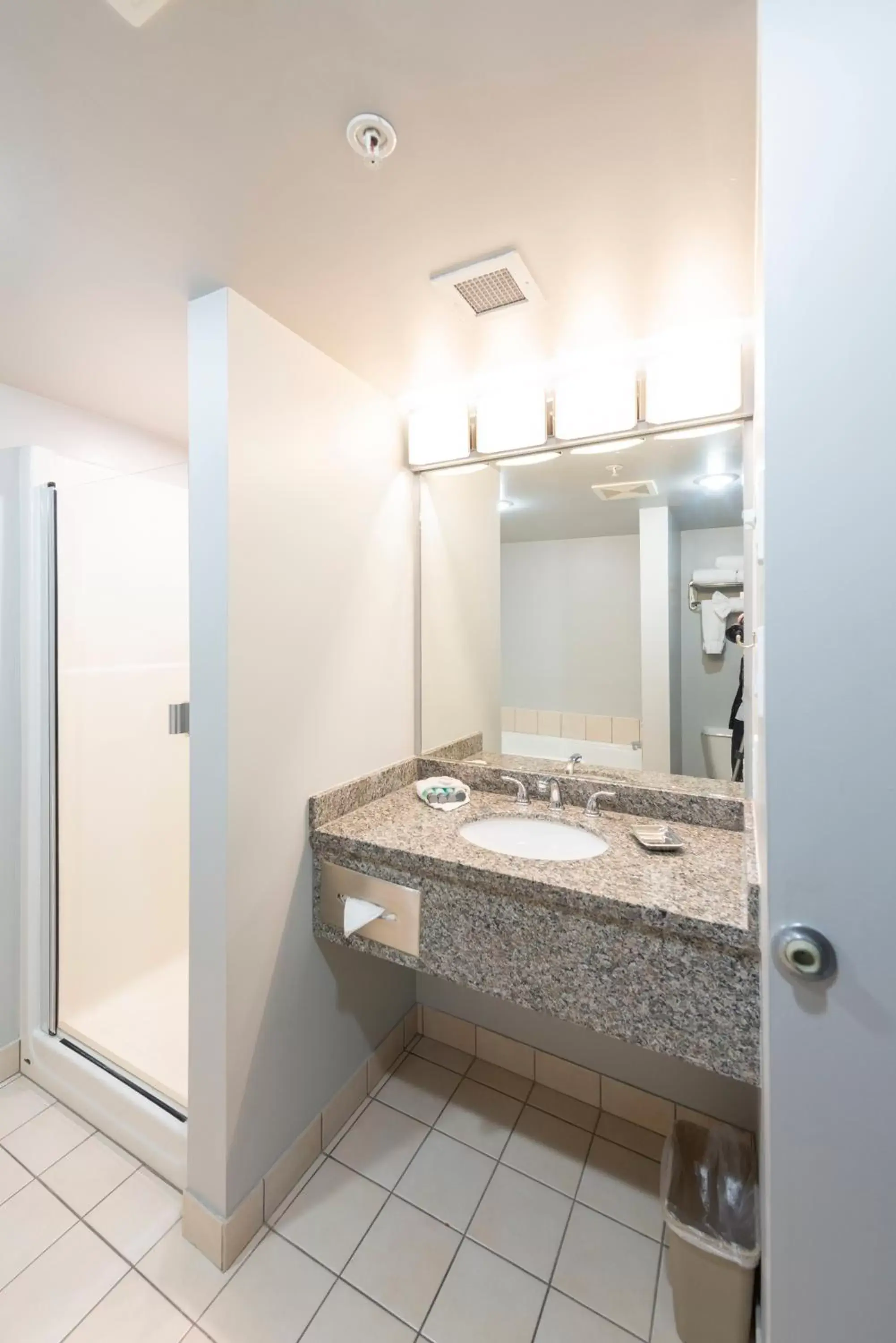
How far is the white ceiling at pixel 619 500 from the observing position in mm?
1566

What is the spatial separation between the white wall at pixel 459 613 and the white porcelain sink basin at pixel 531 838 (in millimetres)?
377

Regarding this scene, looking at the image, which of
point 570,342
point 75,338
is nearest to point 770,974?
point 570,342

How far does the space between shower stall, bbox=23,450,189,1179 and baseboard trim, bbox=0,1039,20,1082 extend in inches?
1.3

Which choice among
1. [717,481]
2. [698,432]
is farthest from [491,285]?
[717,481]

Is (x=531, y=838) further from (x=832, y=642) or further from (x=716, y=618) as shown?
(x=832, y=642)

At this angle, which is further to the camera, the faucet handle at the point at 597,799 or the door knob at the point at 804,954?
the faucet handle at the point at 597,799

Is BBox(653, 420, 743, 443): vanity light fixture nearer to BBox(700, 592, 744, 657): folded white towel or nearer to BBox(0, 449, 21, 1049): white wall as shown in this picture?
BBox(700, 592, 744, 657): folded white towel

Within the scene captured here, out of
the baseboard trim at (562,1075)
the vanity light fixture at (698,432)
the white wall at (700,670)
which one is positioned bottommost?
the baseboard trim at (562,1075)

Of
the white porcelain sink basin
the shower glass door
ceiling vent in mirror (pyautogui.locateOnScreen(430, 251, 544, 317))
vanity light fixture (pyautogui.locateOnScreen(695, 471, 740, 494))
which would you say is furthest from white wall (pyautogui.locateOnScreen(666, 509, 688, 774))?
the shower glass door

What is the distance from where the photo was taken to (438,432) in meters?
1.87

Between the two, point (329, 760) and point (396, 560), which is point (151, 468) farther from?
point (329, 760)

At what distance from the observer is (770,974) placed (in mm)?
784

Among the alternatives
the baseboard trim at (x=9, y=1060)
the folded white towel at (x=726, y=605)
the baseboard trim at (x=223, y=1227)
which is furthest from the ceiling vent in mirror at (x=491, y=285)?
the baseboard trim at (x=9, y=1060)

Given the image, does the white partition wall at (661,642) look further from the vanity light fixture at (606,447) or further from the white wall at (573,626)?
the vanity light fixture at (606,447)
